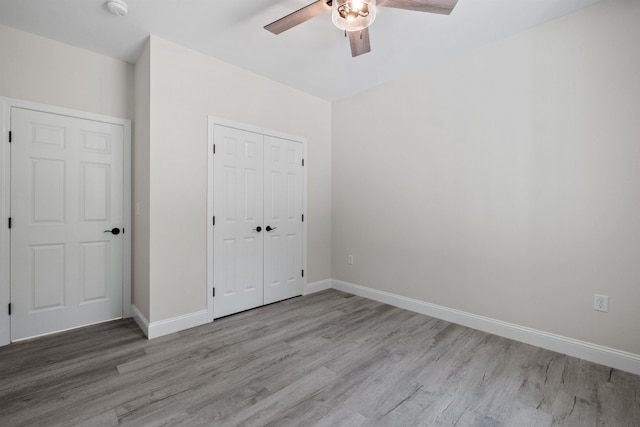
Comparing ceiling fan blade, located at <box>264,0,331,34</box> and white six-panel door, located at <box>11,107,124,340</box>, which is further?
white six-panel door, located at <box>11,107,124,340</box>

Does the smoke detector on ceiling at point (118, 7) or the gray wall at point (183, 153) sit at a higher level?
the smoke detector on ceiling at point (118, 7)

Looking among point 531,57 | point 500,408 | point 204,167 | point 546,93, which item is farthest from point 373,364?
point 531,57

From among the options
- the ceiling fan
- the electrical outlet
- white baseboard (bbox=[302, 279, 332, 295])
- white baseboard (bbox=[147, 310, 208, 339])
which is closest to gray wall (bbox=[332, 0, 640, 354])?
the electrical outlet

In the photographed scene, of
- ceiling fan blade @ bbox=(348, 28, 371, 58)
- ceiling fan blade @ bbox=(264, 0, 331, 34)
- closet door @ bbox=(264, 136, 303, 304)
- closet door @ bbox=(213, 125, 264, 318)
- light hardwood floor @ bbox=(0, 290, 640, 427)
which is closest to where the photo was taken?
light hardwood floor @ bbox=(0, 290, 640, 427)

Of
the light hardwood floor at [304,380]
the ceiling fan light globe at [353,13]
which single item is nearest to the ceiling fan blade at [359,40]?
the ceiling fan light globe at [353,13]

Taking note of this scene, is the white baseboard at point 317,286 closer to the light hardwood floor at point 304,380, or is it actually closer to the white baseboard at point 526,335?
the white baseboard at point 526,335

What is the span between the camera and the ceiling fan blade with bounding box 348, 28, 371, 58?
206 cm

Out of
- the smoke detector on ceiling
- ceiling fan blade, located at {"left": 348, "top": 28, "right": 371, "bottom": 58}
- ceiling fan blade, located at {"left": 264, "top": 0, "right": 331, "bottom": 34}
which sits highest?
the smoke detector on ceiling

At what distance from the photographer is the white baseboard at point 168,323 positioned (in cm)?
263

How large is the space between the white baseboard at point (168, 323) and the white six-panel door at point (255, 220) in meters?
0.17

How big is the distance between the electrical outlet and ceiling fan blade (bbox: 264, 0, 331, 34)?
9.64 feet

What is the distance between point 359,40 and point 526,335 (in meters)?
2.86

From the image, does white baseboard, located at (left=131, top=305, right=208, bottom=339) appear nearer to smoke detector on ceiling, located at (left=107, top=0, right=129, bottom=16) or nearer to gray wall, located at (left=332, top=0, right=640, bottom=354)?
gray wall, located at (left=332, top=0, right=640, bottom=354)

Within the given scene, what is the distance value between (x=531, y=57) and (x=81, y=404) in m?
4.25
